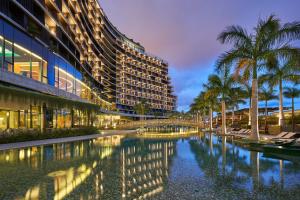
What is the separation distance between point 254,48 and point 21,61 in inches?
939

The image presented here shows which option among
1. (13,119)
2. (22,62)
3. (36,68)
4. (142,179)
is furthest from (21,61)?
(142,179)

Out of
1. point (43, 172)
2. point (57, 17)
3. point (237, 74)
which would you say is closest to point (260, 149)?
point (237, 74)

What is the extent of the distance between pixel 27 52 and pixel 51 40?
12.2 meters

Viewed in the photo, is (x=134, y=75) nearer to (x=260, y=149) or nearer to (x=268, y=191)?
(x=260, y=149)

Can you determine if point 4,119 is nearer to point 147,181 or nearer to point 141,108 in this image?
point 147,181

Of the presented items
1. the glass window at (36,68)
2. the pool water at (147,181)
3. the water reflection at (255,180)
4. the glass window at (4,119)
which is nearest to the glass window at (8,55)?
the glass window at (36,68)

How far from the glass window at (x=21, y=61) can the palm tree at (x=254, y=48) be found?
2066 cm

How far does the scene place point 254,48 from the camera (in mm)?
19766

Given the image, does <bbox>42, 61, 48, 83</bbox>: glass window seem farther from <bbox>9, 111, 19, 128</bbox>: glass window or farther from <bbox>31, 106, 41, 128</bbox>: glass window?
<bbox>9, 111, 19, 128</bbox>: glass window

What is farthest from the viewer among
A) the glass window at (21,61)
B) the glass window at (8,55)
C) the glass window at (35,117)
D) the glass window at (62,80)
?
the glass window at (62,80)

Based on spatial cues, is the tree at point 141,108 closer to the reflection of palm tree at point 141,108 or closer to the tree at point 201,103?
the reflection of palm tree at point 141,108

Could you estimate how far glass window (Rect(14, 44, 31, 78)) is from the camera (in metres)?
26.2

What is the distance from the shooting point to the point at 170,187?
7.31 meters

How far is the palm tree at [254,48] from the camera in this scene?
18.7 m
